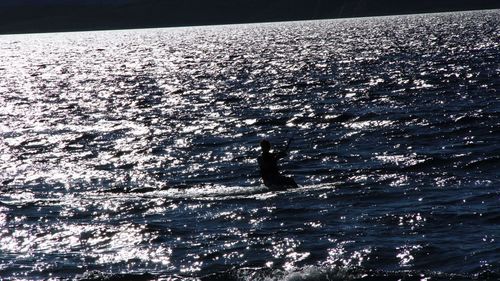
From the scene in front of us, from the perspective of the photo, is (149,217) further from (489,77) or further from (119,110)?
(489,77)

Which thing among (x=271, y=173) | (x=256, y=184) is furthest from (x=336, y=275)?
(x=256, y=184)

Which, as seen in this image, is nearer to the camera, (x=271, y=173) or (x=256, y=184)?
(x=271, y=173)

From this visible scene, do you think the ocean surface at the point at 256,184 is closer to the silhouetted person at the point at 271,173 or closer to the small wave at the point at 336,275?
the small wave at the point at 336,275

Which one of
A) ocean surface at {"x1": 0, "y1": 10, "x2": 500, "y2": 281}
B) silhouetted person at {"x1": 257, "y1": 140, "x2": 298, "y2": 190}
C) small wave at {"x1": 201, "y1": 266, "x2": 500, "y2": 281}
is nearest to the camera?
small wave at {"x1": 201, "y1": 266, "x2": 500, "y2": 281}

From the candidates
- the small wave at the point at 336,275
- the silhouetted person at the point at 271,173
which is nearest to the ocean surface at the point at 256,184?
the small wave at the point at 336,275

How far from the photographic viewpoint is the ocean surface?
21156mm

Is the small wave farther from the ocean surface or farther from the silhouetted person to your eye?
the silhouetted person

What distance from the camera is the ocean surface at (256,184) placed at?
21156mm

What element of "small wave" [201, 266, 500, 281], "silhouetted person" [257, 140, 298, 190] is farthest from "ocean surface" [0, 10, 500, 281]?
"silhouetted person" [257, 140, 298, 190]

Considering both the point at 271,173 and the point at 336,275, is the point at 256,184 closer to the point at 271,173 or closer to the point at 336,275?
the point at 271,173

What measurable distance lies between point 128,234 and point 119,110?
34995mm

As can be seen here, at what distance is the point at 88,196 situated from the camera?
30.4m

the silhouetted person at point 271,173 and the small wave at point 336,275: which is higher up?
the silhouetted person at point 271,173

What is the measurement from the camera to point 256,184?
1258 inches
